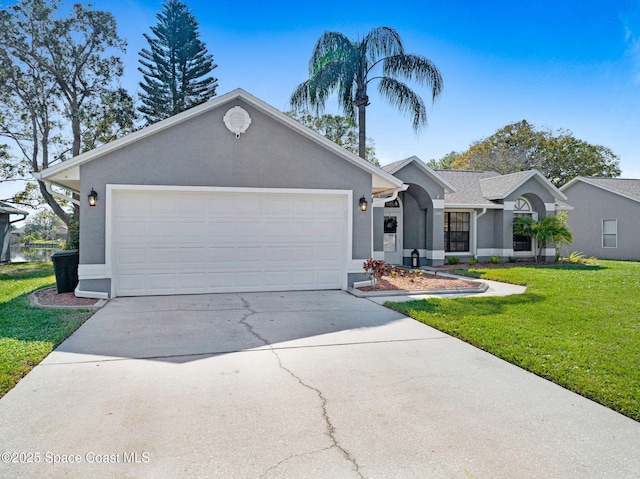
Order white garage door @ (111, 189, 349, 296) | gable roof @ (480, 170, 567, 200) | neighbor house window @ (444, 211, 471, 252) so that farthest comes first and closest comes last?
1. neighbor house window @ (444, 211, 471, 252)
2. gable roof @ (480, 170, 567, 200)
3. white garage door @ (111, 189, 349, 296)

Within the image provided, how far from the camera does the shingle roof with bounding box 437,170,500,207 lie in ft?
55.3

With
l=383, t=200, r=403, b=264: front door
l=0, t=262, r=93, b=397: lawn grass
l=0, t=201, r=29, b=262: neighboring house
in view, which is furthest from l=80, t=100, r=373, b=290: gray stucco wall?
l=0, t=201, r=29, b=262: neighboring house

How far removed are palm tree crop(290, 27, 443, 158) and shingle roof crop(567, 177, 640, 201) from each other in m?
11.8

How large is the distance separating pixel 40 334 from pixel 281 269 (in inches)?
203

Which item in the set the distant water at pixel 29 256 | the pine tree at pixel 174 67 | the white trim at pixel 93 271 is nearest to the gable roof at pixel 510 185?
the white trim at pixel 93 271

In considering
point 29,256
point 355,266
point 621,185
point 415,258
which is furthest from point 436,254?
point 29,256

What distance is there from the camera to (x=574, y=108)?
20.1 meters

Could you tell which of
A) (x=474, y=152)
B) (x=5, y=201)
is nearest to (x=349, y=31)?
(x=5, y=201)

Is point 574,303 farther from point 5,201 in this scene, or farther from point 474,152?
point 474,152

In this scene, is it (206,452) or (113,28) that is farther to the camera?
(113,28)

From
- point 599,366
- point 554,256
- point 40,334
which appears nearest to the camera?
point 599,366

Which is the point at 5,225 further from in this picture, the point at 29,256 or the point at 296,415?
the point at 296,415

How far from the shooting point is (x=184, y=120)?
9.06 m

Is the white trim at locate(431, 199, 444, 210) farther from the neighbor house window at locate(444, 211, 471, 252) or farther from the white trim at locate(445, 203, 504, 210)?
the neighbor house window at locate(444, 211, 471, 252)
